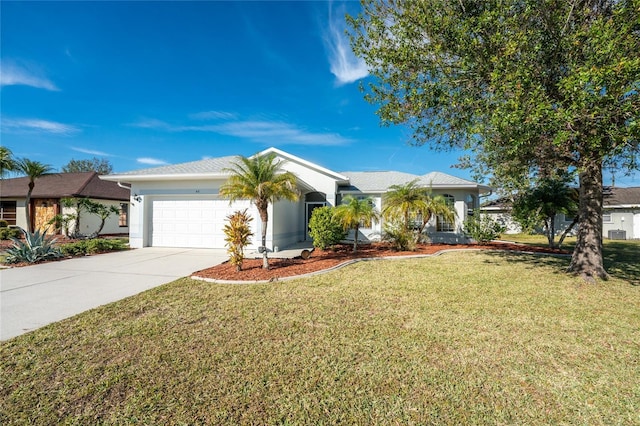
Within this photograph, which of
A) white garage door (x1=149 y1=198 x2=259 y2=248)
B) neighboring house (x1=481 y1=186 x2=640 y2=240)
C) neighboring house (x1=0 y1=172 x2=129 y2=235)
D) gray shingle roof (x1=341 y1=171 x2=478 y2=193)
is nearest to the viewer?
Result: white garage door (x1=149 y1=198 x2=259 y2=248)

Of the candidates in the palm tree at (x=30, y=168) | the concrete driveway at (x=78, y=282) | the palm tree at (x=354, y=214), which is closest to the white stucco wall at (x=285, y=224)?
the concrete driveway at (x=78, y=282)

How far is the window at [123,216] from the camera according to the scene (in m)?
21.6

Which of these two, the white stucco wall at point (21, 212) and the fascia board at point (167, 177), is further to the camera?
the white stucco wall at point (21, 212)

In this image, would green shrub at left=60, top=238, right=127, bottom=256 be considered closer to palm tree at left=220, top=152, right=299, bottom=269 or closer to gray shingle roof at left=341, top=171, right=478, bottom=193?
palm tree at left=220, top=152, right=299, bottom=269

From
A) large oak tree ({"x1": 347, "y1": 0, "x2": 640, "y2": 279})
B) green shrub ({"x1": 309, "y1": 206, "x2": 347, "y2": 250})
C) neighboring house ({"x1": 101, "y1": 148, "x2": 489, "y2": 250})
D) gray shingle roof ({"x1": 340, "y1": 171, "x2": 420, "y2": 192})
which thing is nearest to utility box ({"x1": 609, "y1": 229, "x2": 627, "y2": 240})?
neighboring house ({"x1": 101, "y1": 148, "x2": 489, "y2": 250})

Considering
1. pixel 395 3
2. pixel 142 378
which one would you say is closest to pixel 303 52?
pixel 395 3

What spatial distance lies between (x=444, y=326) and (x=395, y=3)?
336 inches

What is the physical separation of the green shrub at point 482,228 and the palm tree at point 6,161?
26.3 metres

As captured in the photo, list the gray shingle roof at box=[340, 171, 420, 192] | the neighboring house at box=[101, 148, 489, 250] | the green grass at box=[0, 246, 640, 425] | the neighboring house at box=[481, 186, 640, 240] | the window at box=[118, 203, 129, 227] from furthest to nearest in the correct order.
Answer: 1. the neighboring house at box=[481, 186, 640, 240]
2. the window at box=[118, 203, 129, 227]
3. the gray shingle roof at box=[340, 171, 420, 192]
4. the neighboring house at box=[101, 148, 489, 250]
5. the green grass at box=[0, 246, 640, 425]

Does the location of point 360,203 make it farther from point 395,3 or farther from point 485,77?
point 395,3

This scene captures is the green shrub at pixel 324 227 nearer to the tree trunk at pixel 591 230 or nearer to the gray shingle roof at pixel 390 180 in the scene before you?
the gray shingle roof at pixel 390 180

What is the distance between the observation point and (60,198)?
18.9 metres

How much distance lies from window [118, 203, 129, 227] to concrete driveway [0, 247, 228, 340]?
38.5 ft

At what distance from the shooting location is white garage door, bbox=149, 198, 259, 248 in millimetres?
13477
